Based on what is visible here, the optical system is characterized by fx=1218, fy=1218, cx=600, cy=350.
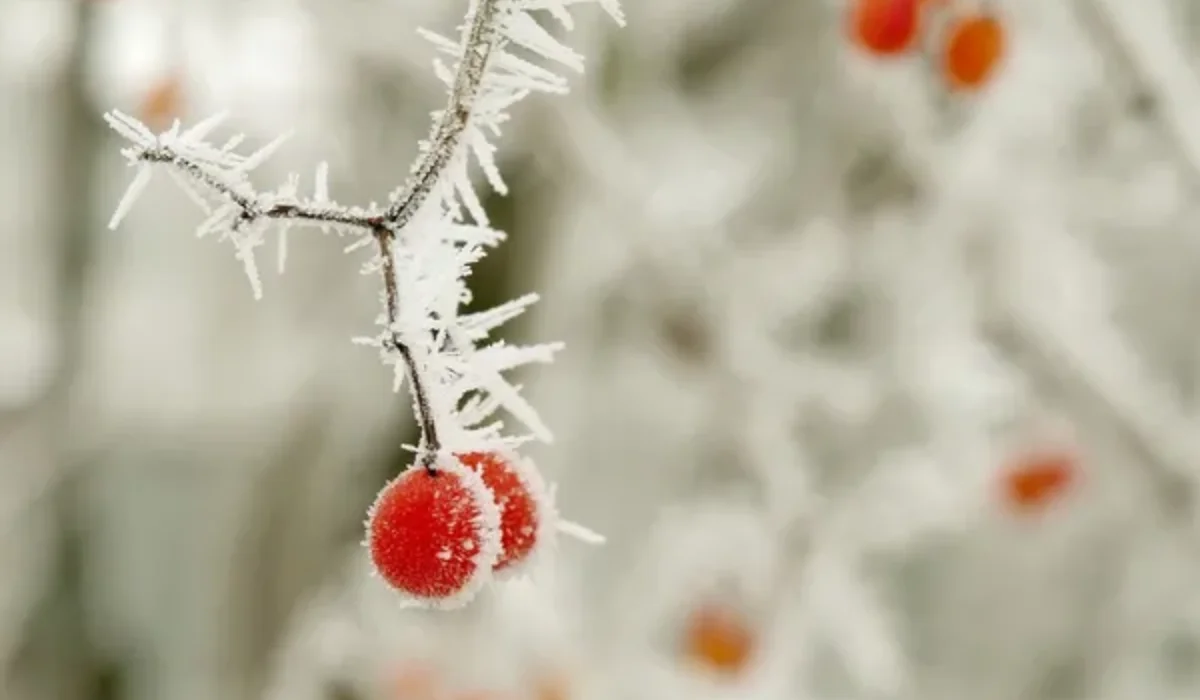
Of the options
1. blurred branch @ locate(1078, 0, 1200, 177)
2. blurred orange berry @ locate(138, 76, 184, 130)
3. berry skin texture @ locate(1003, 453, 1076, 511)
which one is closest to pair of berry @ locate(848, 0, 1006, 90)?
blurred branch @ locate(1078, 0, 1200, 177)

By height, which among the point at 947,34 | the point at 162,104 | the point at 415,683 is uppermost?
the point at 947,34

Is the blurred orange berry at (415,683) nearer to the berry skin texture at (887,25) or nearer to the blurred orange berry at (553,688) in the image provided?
the blurred orange berry at (553,688)

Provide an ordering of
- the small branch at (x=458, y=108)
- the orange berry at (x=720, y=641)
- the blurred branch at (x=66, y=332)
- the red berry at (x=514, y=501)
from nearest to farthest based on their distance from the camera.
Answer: the small branch at (x=458, y=108), the red berry at (x=514, y=501), the orange berry at (x=720, y=641), the blurred branch at (x=66, y=332)

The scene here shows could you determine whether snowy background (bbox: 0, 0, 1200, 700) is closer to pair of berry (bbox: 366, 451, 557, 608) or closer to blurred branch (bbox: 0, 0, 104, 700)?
blurred branch (bbox: 0, 0, 104, 700)

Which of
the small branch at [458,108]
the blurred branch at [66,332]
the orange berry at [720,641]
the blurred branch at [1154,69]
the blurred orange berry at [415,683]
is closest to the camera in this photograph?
the small branch at [458,108]

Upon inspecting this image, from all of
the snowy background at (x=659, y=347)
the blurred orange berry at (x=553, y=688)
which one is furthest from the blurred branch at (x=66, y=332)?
the blurred orange berry at (x=553, y=688)

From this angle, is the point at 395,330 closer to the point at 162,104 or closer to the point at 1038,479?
the point at 162,104

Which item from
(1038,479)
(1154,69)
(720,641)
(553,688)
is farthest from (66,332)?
(1154,69)
